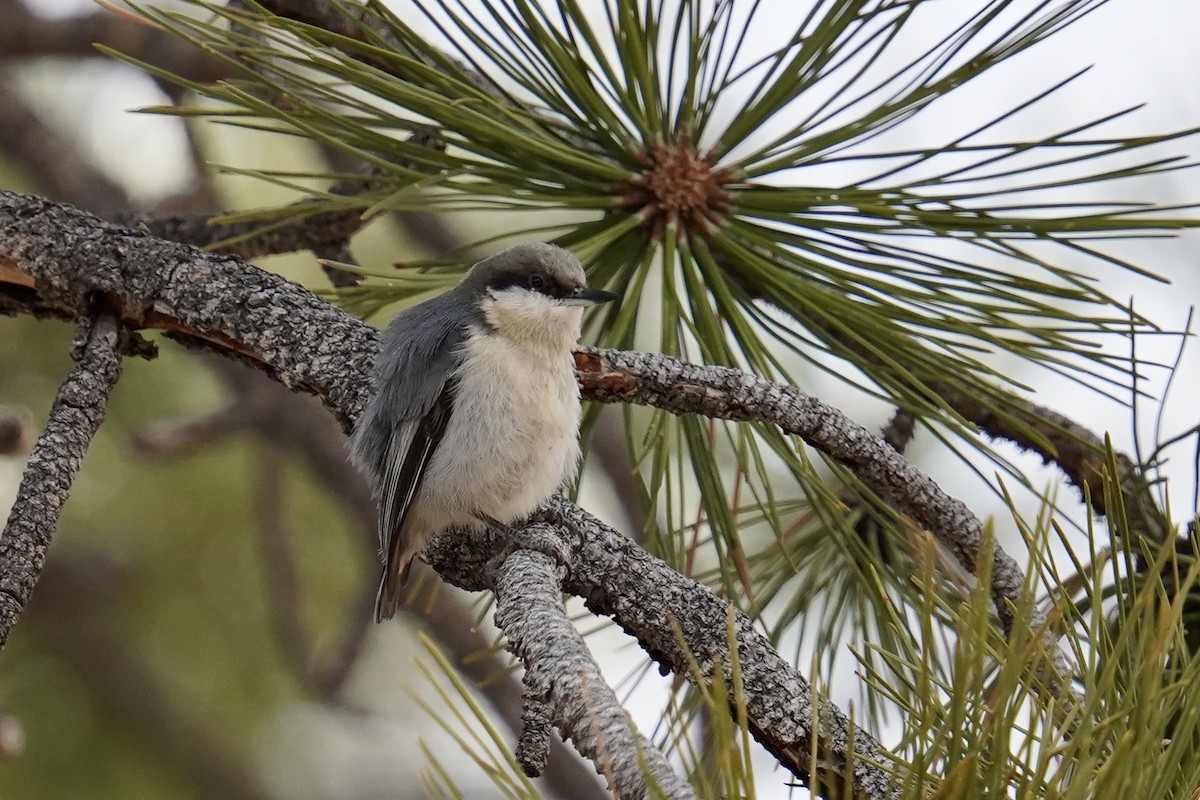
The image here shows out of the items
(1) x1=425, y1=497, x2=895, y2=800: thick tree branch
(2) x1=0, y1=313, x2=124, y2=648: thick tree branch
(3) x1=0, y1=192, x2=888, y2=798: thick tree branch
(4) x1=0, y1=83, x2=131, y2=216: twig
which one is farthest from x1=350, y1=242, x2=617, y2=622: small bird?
(4) x1=0, y1=83, x2=131, y2=216: twig

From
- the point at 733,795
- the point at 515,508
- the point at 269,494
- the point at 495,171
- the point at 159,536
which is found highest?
the point at 495,171

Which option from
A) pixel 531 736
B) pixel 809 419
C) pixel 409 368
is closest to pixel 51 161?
pixel 409 368

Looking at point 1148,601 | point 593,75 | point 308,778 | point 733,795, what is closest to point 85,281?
point 593,75

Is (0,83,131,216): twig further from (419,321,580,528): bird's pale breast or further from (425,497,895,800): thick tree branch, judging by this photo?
(425,497,895,800): thick tree branch

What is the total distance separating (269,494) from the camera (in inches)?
122

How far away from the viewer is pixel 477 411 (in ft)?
6.91

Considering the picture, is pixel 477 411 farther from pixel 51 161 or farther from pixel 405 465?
pixel 51 161

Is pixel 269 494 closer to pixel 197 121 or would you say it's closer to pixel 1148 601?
pixel 197 121

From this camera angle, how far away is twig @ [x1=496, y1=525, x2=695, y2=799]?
0.97 meters

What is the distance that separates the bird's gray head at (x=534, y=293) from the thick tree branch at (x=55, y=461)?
676 millimetres

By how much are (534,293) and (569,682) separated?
110 centimetres

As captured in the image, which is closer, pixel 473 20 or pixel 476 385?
pixel 473 20

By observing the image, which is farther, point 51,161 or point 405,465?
point 51,161

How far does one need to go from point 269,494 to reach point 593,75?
1693mm
